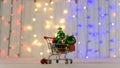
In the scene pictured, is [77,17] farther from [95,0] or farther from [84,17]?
[95,0]

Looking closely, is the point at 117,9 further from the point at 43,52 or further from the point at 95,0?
the point at 43,52

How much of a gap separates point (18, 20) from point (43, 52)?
657 mm

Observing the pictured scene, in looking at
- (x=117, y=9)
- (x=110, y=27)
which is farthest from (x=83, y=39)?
(x=117, y=9)

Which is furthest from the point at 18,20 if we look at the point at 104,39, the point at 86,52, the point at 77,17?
the point at 104,39

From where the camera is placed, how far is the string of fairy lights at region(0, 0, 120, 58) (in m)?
3.61

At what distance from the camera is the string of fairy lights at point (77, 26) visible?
3.61 metres

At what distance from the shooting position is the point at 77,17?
3646mm

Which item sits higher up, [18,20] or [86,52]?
[18,20]

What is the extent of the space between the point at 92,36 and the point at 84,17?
338mm

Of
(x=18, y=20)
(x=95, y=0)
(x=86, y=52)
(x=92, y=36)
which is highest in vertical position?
(x=95, y=0)

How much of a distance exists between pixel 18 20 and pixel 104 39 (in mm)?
1438

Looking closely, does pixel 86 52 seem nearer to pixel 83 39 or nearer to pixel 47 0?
pixel 83 39

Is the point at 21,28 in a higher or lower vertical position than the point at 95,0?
lower

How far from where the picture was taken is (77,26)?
3.64 m
